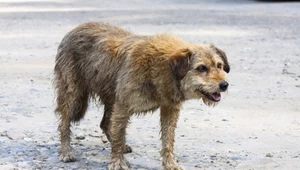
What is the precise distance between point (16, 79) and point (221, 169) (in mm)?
6094

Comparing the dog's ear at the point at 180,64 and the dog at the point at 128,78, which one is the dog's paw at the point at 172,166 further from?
the dog's ear at the point at 180,64

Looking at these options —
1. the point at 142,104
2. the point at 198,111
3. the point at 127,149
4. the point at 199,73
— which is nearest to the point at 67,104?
the point at 127,149

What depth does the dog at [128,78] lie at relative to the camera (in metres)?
6.80

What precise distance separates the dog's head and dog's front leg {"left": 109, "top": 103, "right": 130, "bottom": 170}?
73 centimetres

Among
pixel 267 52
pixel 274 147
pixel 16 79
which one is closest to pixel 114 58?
pixel 274 147

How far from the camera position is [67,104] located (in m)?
7.86

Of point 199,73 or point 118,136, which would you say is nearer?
point 199,73

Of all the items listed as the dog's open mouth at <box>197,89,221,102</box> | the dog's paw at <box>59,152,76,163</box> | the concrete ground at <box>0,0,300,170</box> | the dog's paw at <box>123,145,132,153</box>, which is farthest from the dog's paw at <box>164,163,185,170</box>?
the dog's paw at <box>59,152,76,163</box>

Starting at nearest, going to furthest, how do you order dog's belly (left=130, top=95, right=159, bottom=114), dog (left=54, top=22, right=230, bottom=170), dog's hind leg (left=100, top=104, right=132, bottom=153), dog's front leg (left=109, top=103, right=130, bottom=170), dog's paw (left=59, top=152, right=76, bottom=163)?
dog (left=54, top=22, right=230, bottom=170) → dog's belly (left=130, top=95, right=159, bottom=114) → dog's front leg (left=109, top=103, right=130, bottom=170) → dog's paw (left=59, top=152, right=76, bottom=163) → dog's hind leg (left=100, top=104, right=132, bottom=153)

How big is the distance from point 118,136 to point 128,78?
2.06 feet

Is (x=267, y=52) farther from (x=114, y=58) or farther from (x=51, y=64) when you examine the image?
(x=114, y=58)

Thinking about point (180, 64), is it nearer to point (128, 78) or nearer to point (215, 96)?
point (215, 96)

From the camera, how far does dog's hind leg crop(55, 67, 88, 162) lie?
779 centimetres

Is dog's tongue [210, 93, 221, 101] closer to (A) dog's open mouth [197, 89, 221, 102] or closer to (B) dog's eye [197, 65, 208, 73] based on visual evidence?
(A) dog's open mouth [197, 89, 221, 102]
